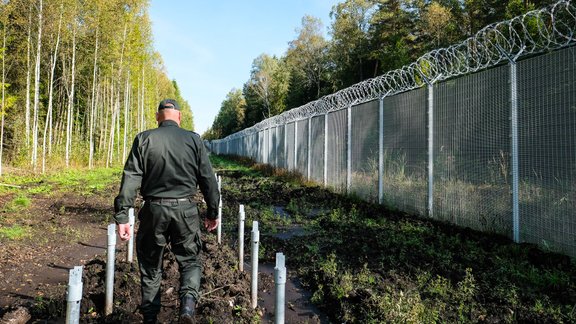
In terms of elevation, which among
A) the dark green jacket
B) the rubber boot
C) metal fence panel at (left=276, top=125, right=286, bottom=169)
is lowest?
the rubber boot

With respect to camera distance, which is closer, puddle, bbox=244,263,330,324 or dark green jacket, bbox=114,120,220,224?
dark green jacket, bbox=114,120,220,224

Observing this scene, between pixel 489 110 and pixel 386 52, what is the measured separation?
34.2 meters

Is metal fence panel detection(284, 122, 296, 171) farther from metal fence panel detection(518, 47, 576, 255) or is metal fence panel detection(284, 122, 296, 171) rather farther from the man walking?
the man walking

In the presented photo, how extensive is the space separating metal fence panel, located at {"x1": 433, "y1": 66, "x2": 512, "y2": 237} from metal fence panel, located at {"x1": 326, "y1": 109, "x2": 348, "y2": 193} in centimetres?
454

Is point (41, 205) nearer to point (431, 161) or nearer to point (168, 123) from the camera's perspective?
point (168, 123)

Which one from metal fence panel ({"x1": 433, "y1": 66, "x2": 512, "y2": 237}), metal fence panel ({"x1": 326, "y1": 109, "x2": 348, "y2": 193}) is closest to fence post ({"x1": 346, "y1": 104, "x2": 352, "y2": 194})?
metal fence panel ({"x1": 326, "y1": 109, "x2": 348, "y2": 193})

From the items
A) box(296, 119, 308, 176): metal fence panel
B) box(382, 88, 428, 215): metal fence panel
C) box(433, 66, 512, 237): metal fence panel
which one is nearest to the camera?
box(433, 66, 512, 237): metal fence panel

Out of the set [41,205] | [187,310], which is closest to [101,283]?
[187,310]

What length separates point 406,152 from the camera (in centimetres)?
905

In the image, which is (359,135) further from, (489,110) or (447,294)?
(447,294)

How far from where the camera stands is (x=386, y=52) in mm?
39188

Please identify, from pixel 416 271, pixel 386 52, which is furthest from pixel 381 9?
pixel 416 271

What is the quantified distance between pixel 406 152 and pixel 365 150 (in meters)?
2.02

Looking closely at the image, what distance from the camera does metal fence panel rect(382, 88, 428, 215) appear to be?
8570 millimetres
